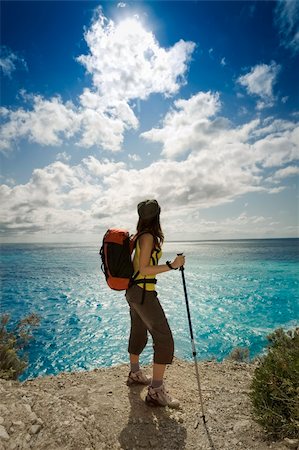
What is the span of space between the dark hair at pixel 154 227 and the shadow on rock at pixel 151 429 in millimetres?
2752

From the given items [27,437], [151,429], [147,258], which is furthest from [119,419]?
[147,258]

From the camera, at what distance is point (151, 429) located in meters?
4.18

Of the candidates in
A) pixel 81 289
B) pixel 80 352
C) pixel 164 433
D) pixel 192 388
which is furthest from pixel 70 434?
pixel 81 289

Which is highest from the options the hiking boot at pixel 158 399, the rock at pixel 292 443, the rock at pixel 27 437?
the rock at pixel 27 437

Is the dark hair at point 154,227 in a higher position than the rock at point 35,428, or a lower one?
higher

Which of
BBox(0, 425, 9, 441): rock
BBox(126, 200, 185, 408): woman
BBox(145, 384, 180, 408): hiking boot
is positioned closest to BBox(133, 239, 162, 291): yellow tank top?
BBox(126, 200, 185, 408): woman

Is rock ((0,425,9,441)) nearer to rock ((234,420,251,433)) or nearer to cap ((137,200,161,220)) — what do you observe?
rock ((234,420,251,433))

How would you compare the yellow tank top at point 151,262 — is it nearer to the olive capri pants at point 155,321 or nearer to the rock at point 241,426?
the olive capri pants at point 155,321

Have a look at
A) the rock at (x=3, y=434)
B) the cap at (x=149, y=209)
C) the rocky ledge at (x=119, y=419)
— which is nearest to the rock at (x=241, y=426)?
the rocky ledge at (x=119, y=419)

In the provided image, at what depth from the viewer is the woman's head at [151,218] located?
457cm

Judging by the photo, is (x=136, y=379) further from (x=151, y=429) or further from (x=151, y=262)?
(x=151, y=262)

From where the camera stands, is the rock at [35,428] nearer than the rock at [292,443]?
No

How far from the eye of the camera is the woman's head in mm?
4566

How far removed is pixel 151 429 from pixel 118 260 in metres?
2.59
